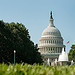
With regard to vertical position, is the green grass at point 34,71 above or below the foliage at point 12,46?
below

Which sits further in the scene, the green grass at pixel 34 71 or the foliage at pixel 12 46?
the foliage at pixel 12 46

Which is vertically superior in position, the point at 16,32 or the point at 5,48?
the point at 16,32

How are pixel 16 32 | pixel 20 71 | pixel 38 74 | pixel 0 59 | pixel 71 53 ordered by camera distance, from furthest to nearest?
pixel 71 53
pixel 16 32
pixel 0 59
pixel 20 71
pixel 38 74

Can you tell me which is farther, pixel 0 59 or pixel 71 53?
pixel 71 53

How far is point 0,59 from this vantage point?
169ft

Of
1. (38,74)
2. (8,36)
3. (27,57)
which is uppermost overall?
(8,36)

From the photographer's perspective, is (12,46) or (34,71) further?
(12,46)

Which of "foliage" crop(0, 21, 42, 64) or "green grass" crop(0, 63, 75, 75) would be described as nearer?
"green grass" crop(0, 63, 75, 75)

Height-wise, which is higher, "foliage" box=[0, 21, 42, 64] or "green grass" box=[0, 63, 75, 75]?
"foliage" box=[0, 21, 42, 64]

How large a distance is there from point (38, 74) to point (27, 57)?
53.8m

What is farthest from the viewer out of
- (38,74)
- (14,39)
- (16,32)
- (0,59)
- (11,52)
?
(16,32)

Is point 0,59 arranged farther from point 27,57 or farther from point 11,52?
point 27,57

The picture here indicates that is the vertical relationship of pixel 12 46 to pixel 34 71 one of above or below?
above

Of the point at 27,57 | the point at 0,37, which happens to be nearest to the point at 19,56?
the point at 27,57
